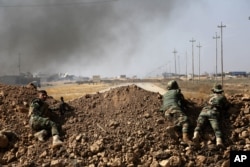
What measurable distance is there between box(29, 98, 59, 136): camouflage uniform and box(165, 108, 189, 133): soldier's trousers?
9.21ft

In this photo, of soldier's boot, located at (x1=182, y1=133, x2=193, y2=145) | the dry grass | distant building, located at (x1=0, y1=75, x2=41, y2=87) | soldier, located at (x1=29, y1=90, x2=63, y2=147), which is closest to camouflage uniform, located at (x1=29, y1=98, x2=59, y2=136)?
soldier, located at (x1=29, y1=90, x2=63, y2=147)

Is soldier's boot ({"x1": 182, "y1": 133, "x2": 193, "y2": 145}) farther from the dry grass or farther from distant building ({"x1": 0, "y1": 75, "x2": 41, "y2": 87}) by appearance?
distant building ({"x1": 0, "y1": 75, "x2": 41, "y2": 87})

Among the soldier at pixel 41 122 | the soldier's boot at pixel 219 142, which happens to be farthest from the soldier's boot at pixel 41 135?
the soldier's boot at pixel 219 142

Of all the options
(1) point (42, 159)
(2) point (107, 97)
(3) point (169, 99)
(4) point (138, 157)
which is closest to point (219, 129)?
(3) point (169, 99)

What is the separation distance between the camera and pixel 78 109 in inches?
439

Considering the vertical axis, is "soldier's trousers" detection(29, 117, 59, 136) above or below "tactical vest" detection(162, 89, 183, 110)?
below

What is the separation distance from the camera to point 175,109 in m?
10.3

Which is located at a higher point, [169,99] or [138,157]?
[169,99]

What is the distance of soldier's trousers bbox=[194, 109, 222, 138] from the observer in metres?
9.77

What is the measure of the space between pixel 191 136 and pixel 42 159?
11.5 feet

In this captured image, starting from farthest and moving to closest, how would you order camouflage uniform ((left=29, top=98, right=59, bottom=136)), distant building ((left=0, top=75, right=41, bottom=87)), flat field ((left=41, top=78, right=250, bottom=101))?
distant building ((left=0, top=75, right=41, bottom=87))
flat field ((left=41, top=78, right=250, bottom=101))
camouflage uniform ((left=29, top=98, right=59, bottom=136))

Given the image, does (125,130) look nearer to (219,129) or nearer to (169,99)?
(169,99)

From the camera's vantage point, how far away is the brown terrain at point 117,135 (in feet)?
29.2

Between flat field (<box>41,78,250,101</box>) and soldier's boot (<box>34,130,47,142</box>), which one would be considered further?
flat field (<box>41,78,250,101</box>)
